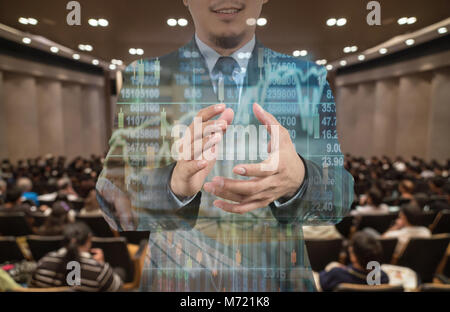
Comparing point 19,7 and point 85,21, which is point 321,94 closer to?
point 85,21

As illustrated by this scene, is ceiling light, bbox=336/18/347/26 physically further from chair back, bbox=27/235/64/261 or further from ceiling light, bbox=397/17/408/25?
chair back, bbox=27/235/64/261

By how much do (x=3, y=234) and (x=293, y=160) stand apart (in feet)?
14.2

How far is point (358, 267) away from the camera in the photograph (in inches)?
71.2

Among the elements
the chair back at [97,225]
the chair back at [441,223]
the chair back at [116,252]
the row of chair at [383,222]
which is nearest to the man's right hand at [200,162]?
the chair back at [116,252]

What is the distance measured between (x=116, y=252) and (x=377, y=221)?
3.10m

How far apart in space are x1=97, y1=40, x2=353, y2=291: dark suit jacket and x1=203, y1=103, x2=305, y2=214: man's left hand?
3 cm

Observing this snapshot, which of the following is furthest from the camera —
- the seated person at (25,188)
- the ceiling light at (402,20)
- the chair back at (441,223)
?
the seated person at (25,188)

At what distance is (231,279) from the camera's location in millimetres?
1324

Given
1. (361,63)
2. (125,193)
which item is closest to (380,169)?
(361,63)

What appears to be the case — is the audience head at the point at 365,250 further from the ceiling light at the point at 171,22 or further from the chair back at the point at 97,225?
the chair back at the point at 97,225

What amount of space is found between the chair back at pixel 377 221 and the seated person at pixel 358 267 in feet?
6.09

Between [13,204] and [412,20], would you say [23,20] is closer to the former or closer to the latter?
[412,20]

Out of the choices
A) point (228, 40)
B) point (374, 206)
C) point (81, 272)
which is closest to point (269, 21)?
point (228, 40)

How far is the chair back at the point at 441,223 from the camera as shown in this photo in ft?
13.1
